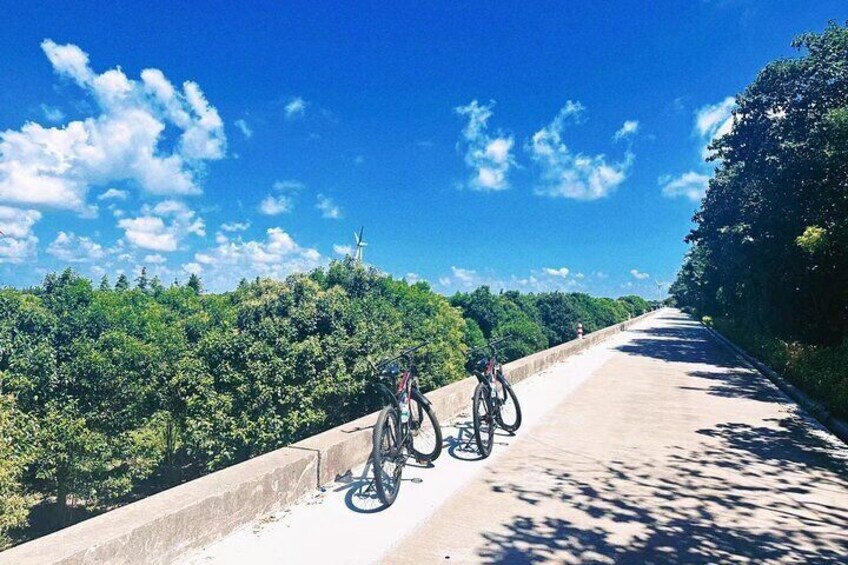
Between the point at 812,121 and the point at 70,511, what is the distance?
1184 inches

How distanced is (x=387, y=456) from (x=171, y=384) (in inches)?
583

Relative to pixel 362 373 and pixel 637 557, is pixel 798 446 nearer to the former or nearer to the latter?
pixel 637 557

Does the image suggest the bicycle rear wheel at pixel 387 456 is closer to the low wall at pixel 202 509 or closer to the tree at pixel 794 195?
the low wall at pixel 202 509

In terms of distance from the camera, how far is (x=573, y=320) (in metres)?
49.6

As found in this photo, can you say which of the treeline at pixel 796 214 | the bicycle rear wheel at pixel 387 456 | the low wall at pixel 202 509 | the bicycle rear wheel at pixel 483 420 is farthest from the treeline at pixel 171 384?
the bicycle rear wheel at pixel 387 456

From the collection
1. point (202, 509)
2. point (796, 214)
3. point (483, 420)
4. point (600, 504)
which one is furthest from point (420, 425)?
point (796, 214)

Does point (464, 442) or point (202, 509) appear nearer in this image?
point (202, 509)

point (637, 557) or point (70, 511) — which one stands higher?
point (637, 557)

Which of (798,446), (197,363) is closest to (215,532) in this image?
(798,446)

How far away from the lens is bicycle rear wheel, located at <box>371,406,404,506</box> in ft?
13.6

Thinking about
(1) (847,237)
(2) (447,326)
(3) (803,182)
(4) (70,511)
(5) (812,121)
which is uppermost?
(5) (812,121)

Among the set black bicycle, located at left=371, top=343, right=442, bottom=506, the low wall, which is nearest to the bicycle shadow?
black bicycle, located at left=371, top=343, right=442, bottom=506

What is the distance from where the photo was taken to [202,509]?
339 centimetres

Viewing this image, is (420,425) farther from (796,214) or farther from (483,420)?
(796,214)
